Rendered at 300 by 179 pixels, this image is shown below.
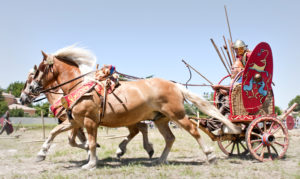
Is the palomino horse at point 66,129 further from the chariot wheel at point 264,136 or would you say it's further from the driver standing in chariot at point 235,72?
the chariot wheel at point 264,136

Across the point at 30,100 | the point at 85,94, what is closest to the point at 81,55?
the point at 85,94

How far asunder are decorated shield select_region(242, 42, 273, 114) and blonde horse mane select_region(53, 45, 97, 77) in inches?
138

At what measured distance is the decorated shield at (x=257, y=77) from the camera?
19.2 feet

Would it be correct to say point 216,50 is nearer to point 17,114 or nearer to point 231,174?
point 231,174

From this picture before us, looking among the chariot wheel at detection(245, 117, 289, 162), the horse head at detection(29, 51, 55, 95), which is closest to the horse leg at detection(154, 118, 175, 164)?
the chariot wheel at detection(245, 117, 289, 162)

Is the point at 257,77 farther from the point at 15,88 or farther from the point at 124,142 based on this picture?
the point at 15,88

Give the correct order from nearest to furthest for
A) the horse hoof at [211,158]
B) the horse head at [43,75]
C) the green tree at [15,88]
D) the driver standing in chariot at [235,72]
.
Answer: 1. the horse hoof at [211,158]
2. the horse head at [43,75]
3. the driver standing in chariot at [235,72]
4. the green tree at [15,88]

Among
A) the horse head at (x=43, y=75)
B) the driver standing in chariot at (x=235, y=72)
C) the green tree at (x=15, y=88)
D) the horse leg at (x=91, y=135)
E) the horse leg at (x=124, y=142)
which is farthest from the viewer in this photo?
the green tree at (x=15, y=88)

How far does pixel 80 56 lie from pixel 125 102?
1.63 metres

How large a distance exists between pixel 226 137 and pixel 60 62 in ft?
14.0

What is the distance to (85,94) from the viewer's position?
17.9ft

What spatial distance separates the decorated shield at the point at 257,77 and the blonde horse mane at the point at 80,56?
11.5ft

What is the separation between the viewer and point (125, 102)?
5613 millimetres

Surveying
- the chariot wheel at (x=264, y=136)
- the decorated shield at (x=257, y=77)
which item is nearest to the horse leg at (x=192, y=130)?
the chariot wheel at (x=264, y=136)
